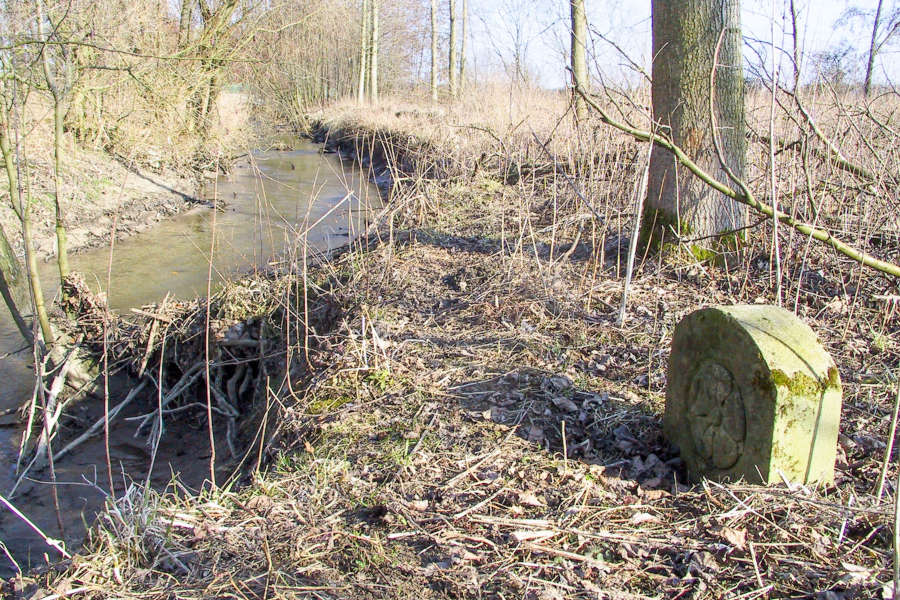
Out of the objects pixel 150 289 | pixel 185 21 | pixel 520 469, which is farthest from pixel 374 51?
pixel 520 469

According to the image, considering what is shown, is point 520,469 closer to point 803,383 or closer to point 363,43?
point 803,383

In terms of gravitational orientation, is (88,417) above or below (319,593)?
below

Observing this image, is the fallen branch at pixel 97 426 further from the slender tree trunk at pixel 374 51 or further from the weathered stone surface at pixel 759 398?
the slender tree trunk at pixel 374 51

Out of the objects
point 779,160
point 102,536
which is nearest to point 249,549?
point 102,536

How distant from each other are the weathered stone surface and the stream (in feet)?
6.55

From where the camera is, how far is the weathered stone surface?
2.16 metres

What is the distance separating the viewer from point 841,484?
2375mm

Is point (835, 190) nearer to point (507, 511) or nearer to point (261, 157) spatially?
point (507, 511)

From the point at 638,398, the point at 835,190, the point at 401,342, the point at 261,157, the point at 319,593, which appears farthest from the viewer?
the point at 261,157

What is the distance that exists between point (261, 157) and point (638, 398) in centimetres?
1596

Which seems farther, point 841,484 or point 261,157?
point 261,157

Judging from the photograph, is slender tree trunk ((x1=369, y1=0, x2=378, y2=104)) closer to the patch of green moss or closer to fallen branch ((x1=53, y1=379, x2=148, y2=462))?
fallen branch ((x1=53, y1=379, x2=148, y2=462))

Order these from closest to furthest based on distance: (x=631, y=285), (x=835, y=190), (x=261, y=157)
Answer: (x=631, y=285), (x=835, y=190), (x=261, y=157)

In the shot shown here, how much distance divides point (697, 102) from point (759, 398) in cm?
274
